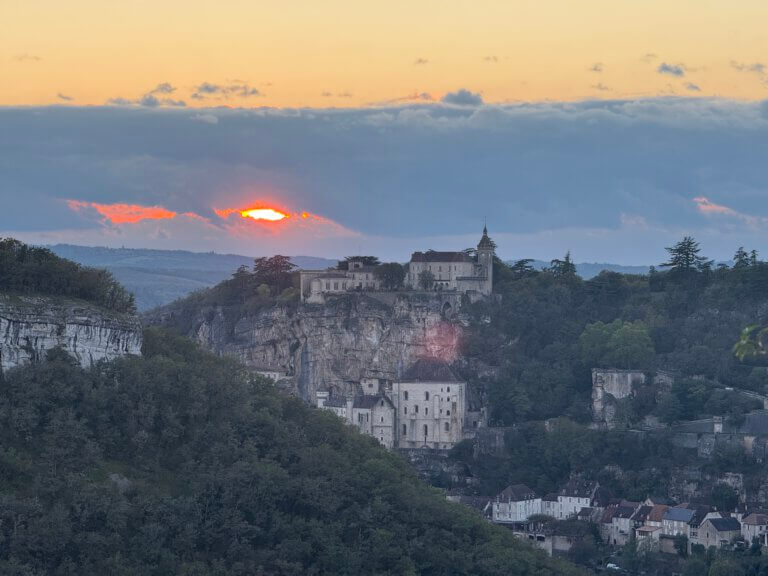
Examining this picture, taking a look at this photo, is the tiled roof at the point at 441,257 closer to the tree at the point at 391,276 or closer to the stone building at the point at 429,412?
the tree at the point at 391,276

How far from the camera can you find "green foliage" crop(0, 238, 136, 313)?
5762 cm

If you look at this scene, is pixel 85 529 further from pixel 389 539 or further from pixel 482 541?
pixel 482 541

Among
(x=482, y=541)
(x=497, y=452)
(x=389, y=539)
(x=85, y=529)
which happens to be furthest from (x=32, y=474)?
(x=497, y=452)

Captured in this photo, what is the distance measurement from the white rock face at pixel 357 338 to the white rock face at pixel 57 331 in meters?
36.9

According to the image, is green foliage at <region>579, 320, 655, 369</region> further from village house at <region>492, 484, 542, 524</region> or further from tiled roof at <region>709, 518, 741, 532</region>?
tiled roof at <region>709, 518, 741, 532</region>

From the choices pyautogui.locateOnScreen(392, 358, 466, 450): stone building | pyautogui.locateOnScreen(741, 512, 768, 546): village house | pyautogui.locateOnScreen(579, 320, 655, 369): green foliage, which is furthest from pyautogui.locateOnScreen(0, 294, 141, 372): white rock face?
pyautogui.locateOnScreen(579, 320, 655, 369): green foliage

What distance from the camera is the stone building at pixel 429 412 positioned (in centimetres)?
9075

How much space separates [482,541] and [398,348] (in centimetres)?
3653

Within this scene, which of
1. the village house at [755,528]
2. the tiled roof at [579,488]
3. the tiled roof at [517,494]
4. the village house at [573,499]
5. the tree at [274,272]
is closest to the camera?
the village house at [755,528]

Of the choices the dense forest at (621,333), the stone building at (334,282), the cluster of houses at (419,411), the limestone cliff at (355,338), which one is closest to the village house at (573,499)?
the dense forest at (621,333)

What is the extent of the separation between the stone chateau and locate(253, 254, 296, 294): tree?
411 cm

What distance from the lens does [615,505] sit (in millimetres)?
80688

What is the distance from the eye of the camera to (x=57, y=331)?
56.6 metres

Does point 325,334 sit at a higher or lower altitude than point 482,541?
higher
